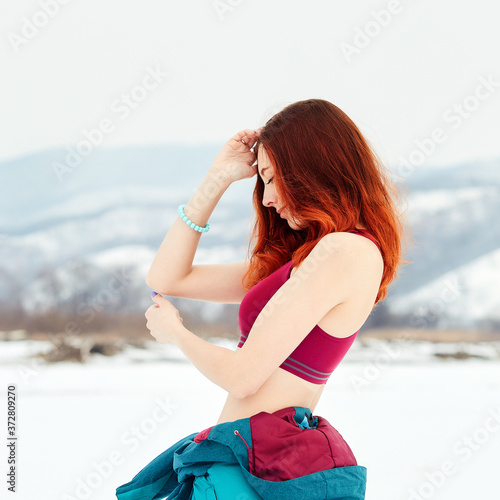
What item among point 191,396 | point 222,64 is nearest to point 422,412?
point 191,396

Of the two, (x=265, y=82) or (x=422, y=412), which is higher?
(x=265, y=82)

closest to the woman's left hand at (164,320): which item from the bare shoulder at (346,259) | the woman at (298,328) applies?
the woman at (298,328)

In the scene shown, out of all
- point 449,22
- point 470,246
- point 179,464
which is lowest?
point 470,246

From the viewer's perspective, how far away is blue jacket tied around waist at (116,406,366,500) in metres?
1.13

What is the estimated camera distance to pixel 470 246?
5.17 metres

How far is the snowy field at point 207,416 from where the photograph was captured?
255cm

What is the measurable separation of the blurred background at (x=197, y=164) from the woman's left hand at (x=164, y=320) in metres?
2.57

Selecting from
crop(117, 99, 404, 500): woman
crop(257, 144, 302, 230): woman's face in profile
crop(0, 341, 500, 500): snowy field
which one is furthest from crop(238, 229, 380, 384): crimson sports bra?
crop(0, 341, 500, 500): snowy field

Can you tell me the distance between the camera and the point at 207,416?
134 inches

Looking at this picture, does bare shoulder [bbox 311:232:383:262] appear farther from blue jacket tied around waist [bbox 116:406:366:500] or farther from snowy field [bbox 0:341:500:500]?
snowy field [bbox 0:341:500:500]

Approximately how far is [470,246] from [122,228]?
290 centimetres

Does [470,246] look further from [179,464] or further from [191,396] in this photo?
[179,464]

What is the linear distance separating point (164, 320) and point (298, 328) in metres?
0.34

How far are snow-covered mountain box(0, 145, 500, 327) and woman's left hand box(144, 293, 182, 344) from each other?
3.61 metres
